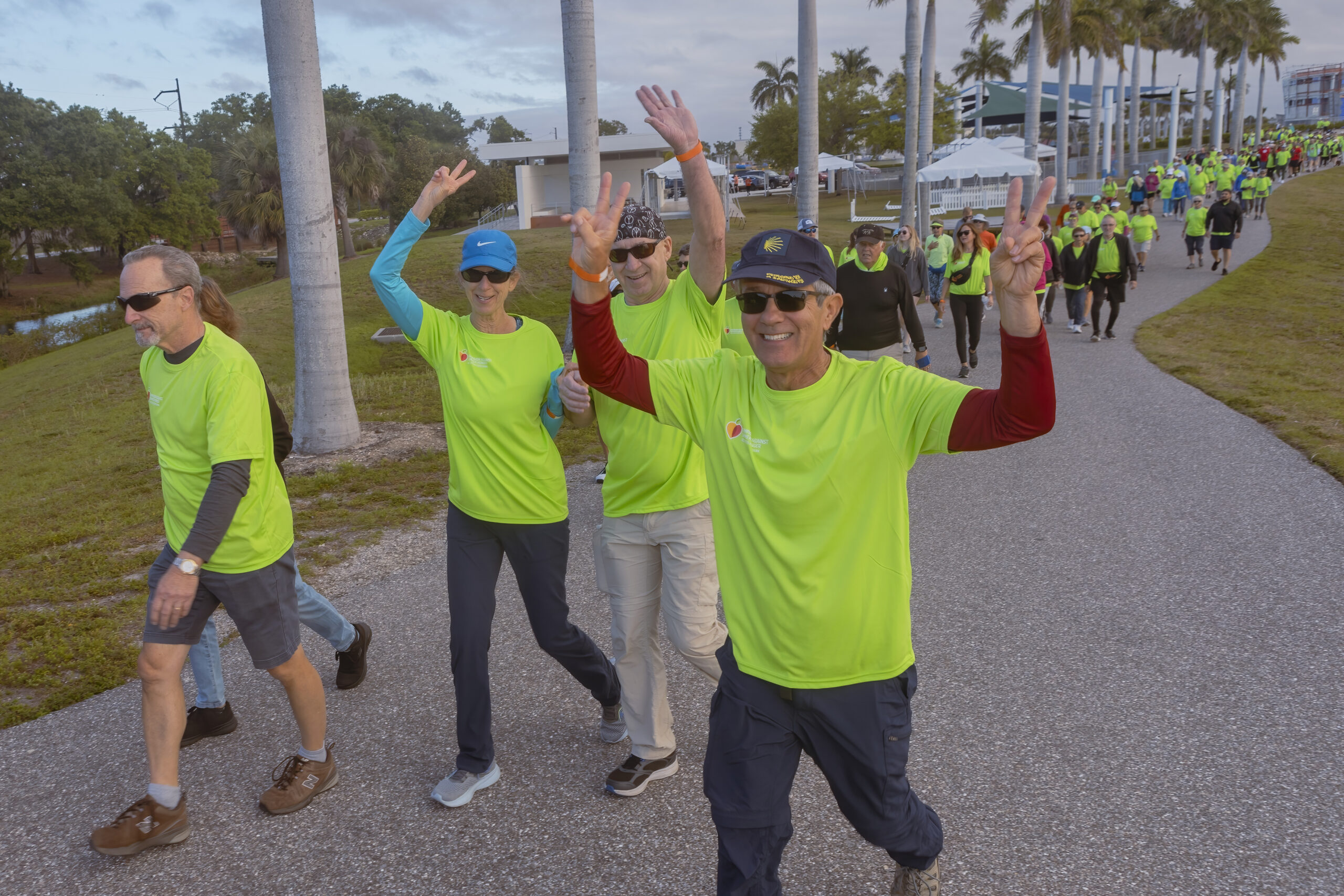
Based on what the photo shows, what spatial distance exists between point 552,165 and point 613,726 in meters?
47.0

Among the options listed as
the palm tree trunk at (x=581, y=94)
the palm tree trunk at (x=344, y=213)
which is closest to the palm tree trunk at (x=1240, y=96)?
the palm tree trunk at (x=344, y=213)

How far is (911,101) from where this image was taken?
2391cm

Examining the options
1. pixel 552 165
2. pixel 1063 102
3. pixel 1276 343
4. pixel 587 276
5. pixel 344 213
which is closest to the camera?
pixel 587 276

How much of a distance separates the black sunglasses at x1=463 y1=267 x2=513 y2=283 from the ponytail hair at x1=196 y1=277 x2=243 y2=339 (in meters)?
0.97

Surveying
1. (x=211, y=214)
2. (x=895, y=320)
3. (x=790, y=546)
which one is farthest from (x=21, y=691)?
(x=211, y=214)

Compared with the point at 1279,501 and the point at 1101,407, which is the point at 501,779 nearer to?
the point at 1279,501

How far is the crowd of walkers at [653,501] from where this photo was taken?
254 centimetres

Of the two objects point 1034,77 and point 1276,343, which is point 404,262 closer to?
point 1276,343

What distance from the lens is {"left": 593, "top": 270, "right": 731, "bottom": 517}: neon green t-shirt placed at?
3693 millimetres

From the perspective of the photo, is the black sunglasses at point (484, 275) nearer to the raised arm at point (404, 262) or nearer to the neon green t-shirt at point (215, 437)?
the raised arm at point (404, 262)

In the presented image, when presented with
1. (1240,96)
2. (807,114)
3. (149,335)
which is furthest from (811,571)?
(1240,96)

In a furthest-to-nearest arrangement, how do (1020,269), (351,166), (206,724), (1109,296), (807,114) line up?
(351,166)
(807,114)
(1109,296)
(206,724)
(1020,269)

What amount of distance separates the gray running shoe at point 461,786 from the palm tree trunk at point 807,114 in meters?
14.1

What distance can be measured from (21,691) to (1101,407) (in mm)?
10330
